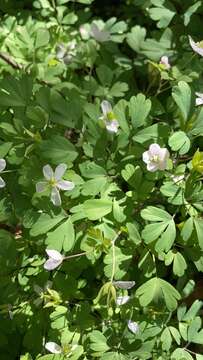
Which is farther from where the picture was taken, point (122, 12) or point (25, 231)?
point (122, 12)

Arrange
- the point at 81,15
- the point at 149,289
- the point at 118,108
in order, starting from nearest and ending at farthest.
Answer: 1. the point at 149,289
2. the point at 118,108
3. the point at 81,15

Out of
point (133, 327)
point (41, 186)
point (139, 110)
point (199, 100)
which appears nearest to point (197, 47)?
point (199, 100)

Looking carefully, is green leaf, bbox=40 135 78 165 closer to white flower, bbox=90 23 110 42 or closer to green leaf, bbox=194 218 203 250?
green leaf, bbox=194 218 203 250

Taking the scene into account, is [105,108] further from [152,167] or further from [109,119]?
[152,167]

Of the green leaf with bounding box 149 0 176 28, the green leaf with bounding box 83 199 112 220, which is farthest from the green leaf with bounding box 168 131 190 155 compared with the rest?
the green leaf with bounding box 149 0 176 28

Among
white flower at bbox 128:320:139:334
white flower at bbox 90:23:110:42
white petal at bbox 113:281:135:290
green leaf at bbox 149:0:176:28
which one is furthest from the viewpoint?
white flower at bbox 90:23:110:42

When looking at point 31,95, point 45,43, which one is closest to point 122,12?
point 45,43

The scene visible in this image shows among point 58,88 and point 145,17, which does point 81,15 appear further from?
point 58,88
